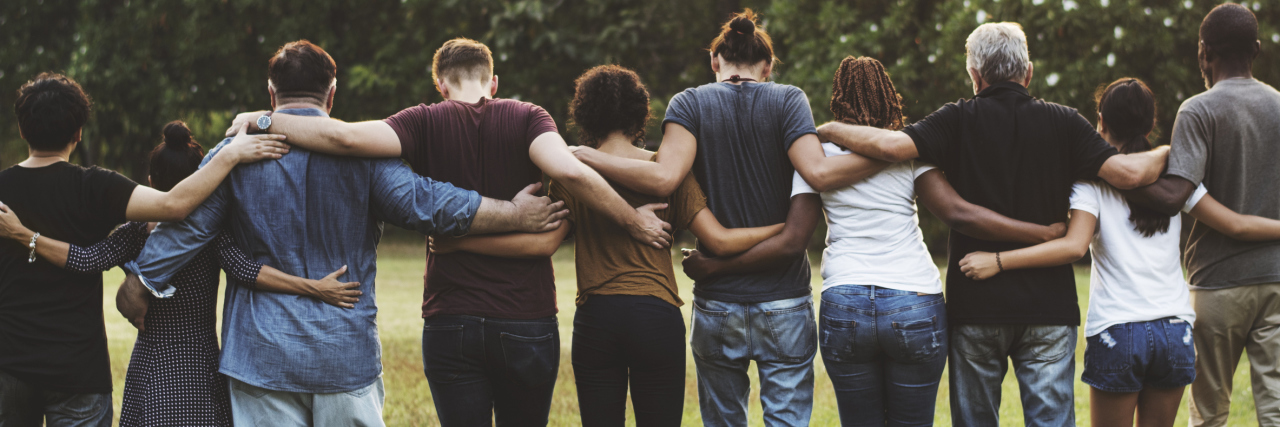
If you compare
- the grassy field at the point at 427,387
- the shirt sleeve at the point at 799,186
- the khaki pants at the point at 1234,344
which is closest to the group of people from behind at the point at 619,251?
the shirt sleeve at the point at 799,186

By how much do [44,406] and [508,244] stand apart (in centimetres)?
176

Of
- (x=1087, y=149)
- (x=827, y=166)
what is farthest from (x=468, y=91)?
(x=1087, y=149)

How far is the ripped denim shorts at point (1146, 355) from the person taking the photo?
3445mm

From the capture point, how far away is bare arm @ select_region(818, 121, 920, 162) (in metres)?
3.31

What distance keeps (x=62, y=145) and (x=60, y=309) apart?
22.8 inches

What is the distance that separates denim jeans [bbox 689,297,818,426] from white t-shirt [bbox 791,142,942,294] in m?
0.21

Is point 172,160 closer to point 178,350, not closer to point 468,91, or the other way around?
point 178,350

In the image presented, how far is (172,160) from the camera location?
11.3 feet

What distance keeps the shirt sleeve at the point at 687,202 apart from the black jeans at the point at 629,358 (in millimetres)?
345

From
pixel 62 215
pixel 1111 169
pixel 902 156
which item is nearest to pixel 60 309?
pixel 62 215

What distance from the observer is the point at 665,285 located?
3.35 meters

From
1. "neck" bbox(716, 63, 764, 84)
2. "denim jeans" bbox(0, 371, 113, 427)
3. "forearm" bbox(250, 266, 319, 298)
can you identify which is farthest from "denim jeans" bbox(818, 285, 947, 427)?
"denim jeans" bbox(0, 371, 113, 427)

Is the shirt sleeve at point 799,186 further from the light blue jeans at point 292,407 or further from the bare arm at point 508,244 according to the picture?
the light blue jeans at point 292,407

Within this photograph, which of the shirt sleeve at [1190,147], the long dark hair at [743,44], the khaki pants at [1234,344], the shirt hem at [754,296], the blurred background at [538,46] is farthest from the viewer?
the blurred background at [538,46]
